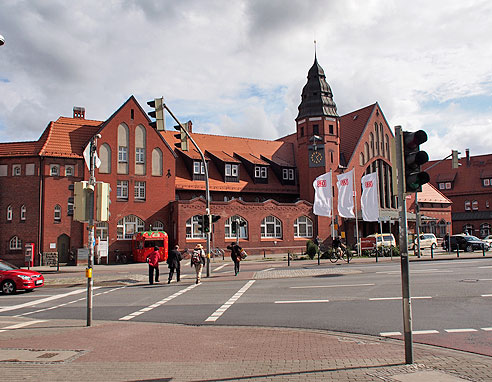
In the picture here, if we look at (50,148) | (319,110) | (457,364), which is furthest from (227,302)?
(319,110)

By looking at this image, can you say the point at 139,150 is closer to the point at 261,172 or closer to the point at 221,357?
the point at 261,172

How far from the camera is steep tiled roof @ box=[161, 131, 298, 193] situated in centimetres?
4459

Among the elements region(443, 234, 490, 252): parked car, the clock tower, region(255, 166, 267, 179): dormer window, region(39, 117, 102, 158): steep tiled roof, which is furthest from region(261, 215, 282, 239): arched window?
region(39, 117, 102, 158): steep tiled roof

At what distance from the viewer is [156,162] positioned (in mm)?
41000

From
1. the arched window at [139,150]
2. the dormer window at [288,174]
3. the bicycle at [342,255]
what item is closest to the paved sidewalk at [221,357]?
the bicycle at [342,255]

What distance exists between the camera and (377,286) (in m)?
16.3

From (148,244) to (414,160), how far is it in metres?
31.9

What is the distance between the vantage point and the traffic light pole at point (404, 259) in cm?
656

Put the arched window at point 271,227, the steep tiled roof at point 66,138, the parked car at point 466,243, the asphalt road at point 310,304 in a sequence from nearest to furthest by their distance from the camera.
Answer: the asphalt road at point 310,304, the steep tiled roof at point 66,138, the parked car at point 466,243, the arched window at point 271,227

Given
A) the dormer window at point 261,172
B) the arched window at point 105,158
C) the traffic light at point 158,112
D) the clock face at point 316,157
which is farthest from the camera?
the dormer window at point 261,172

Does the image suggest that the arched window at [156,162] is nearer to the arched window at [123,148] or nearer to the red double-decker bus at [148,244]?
the arched window at [123,148]

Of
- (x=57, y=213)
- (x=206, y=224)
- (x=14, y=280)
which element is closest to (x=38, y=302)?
(x=14, y=280)

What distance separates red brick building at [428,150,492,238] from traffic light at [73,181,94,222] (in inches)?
2817

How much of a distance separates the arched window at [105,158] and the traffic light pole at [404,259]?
34895mm
